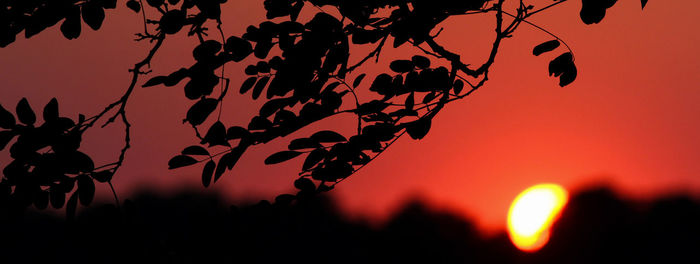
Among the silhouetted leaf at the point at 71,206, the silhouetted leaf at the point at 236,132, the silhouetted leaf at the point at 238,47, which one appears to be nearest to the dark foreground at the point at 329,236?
the silhouetted leaf at the point at 71,206

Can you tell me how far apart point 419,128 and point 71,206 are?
176 cm

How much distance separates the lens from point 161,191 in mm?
114312

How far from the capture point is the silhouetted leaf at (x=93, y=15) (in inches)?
149

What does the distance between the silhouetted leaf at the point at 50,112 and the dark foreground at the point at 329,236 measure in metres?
0.52

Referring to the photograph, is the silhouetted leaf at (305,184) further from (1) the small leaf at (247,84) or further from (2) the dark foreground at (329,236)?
(1) the small leaf at (247,84)

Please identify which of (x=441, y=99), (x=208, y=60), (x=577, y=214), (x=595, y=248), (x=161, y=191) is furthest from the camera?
(x=161, y=191)

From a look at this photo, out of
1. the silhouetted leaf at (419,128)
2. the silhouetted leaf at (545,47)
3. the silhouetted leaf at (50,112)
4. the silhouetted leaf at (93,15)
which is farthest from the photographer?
the silhouetted leaf at (545,47)

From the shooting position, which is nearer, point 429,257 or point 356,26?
point 356,26

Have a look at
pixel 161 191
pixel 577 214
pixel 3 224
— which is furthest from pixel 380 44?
pixel 161 191

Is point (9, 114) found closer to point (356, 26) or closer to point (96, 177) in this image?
point (96, 177)

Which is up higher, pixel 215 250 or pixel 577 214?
pixel 577 214

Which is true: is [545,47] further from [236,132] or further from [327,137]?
[236,132]

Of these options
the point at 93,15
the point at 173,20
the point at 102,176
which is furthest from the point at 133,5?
the point at 102,176

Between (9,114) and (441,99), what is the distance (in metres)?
2.16
